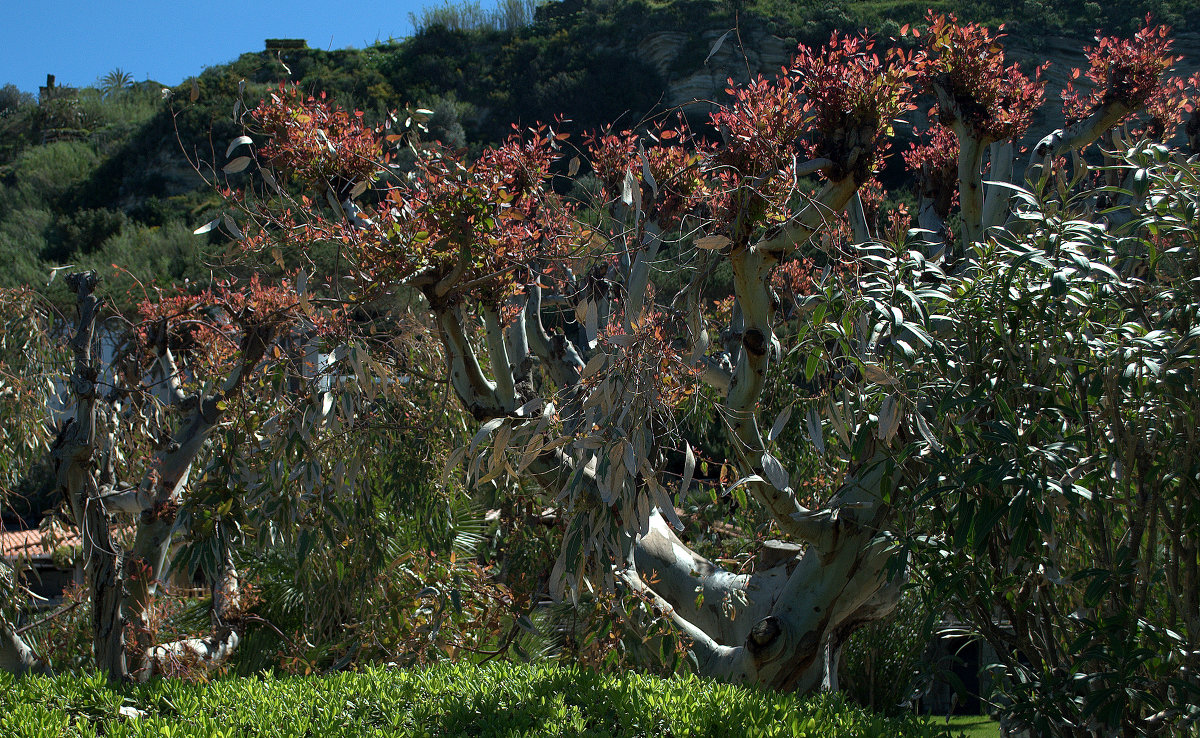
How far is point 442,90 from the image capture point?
30281 mm

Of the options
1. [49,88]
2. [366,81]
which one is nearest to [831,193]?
[366,81]

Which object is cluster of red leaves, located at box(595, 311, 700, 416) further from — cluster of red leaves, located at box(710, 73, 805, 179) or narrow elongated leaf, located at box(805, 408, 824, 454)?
cluster of red leaves, located at box(710, 73, 805, 179)

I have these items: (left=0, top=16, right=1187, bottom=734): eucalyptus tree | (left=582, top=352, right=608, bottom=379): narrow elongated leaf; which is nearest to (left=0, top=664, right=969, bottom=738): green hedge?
(left=0, top=16, right=1187, bottom=734): eucalyptus tree

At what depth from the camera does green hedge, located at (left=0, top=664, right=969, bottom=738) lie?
2.54m

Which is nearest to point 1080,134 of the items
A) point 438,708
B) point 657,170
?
point 657,170

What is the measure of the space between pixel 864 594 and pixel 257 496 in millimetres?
2811

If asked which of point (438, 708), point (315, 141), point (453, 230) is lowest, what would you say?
point (438, 708)

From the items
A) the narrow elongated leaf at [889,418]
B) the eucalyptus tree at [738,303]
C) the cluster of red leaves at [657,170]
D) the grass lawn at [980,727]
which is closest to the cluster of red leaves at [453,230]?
the eucalyptus tree at [738,303]

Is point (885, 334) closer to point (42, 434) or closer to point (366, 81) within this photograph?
point (42, 434)

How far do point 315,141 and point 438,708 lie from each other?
2.70 m

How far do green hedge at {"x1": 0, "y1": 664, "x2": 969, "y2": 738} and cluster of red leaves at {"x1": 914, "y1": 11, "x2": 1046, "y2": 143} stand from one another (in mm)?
3458

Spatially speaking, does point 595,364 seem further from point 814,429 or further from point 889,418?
point 889,418

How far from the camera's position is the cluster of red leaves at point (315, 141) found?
4.07 metres

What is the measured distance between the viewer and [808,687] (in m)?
4.01
